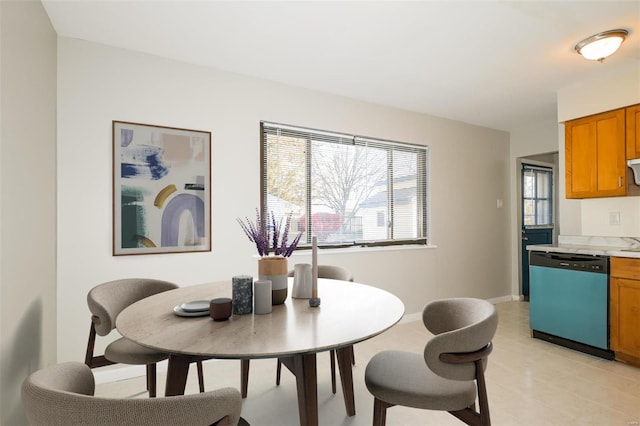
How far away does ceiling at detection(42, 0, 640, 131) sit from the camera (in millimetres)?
2219

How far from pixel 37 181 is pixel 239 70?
178 cm

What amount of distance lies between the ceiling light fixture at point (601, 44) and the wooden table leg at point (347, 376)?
2.78 m

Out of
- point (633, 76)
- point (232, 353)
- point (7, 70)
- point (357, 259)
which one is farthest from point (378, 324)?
point (633, 76)

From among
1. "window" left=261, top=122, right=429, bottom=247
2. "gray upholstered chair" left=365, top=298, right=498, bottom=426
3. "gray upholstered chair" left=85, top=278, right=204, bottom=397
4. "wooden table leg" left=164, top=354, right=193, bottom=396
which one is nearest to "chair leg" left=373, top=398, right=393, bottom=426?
"gray upholstered chair" left=365, top=298, right=498, bottom=426

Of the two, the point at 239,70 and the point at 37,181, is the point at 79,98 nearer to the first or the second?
the point at 37,181

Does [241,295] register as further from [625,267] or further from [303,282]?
[625,267]

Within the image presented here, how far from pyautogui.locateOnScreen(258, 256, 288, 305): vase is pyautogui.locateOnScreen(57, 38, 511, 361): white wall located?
4.84 feet

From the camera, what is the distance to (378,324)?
53.7 inches

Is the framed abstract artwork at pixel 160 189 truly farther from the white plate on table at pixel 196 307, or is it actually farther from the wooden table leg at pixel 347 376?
the wooden table leg at pixel 347 376

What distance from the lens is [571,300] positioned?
3.22 metres

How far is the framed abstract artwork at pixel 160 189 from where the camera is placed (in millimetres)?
2666

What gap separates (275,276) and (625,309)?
118 inches

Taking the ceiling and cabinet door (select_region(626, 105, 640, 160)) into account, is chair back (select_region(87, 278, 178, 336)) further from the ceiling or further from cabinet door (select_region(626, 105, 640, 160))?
cabinet door (select_region(626, 105, 640, 160))

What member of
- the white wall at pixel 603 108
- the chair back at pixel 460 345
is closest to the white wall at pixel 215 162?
the white wall at pixel 603 108
